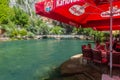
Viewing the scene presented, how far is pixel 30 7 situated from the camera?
102m

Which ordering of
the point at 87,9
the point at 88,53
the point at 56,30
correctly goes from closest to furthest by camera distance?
the point at 87,9, the point at 88,53, the point at 56,30

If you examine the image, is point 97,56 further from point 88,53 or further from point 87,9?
point 87,9

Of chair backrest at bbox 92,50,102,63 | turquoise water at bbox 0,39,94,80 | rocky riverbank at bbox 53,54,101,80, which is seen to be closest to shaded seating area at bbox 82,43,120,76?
chair backrest at bbox 92,50,102,63

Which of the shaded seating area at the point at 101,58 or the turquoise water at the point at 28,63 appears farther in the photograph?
the turquoise water at the point at 28,63

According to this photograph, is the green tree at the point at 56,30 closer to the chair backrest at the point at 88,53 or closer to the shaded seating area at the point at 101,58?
the chair backrest at the point at 88,53

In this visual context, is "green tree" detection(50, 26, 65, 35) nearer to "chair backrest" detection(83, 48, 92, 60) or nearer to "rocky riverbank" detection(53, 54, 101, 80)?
"rocky riverbank" detection(53, 54, 101, 80)

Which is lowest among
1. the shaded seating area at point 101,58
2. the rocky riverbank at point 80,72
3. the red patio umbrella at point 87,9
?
the rocky riverbank at point 80,72

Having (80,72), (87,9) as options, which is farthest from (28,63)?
(87,9)

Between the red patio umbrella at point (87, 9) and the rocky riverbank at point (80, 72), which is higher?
the red patio umbrella at point (87, 9)

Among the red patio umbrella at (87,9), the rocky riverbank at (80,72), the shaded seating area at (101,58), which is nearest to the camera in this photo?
the red patio umbrella at (87,9)

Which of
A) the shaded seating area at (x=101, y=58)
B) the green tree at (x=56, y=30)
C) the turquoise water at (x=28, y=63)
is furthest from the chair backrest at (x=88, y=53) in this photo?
the green tree at (x=56, y=30)

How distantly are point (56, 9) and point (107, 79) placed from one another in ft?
8.75

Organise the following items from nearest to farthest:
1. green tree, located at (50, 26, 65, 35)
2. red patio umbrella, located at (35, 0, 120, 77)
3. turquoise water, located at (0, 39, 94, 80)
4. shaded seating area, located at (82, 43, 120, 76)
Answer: red patio umbrella, located at (35, 0, 120, 77)
shaded seating area, located at (82, 43, 120, 76)
turquoise water, located at (0, 39, 94, 80)
green tree, located at (50, 26, 65, 35)

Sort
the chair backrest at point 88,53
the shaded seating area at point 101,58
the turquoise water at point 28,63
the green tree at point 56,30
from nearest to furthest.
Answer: the shaded seating area at point 101,58, the chair backrest at point 88,53, the turquoise water at point 28,63, the green tree at point 56,30
